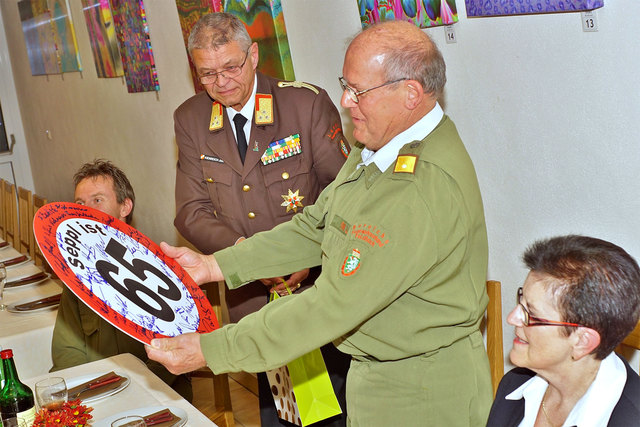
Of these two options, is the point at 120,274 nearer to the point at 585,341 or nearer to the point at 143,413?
the point at 143,413

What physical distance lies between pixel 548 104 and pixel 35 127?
8.02 m

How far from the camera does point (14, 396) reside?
225 cm

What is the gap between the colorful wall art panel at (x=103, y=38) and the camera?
5.91 meters

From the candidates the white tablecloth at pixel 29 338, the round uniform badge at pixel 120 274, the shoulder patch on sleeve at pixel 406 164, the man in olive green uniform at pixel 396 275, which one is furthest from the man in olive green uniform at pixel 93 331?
the shoulder patch on sleeve at pixel 406 164

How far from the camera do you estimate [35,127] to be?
9.27 metres

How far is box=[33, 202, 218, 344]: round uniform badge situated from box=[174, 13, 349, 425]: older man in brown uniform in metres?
0.63

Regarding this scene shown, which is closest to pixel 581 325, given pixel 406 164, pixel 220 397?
pixel 406 164

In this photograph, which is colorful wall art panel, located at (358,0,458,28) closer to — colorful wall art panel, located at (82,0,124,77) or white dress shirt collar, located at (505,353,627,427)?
white dress shirt collar, located at (505,353,627,427)

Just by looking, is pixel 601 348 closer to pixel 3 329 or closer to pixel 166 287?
pixel 166 287

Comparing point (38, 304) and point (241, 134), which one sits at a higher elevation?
point (241, 134)

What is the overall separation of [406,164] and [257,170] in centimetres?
110

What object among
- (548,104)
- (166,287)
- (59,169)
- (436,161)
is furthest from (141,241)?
(59,169)

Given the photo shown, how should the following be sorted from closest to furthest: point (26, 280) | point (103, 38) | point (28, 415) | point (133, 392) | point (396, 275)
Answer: point (396, 275), point (28, 415), point (133, 392), point (26, 280), point (103, 38)

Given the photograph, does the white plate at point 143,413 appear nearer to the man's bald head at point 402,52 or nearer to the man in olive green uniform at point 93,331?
the man in olive green uniform at point 93,331
